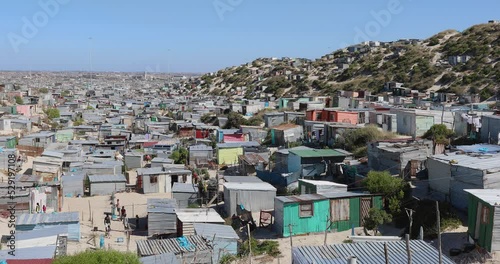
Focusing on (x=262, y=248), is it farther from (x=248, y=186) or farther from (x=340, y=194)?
(x=248, y=186)

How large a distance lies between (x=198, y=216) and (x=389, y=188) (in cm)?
585

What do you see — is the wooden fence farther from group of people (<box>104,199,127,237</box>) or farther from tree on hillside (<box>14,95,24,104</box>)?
tree on hillside (<box>14,95,24,104</box>)

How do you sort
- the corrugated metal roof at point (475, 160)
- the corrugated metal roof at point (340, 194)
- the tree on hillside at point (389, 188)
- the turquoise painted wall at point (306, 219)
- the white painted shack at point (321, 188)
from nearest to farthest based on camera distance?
the corrugated metal roof at point (475, 160) < the turquoise painted wall at point (306, 219) < the tree on hillside at point (389, 188) < the corrugated metal roof at point (340, 194) < the white painted shack at point (321, 188)

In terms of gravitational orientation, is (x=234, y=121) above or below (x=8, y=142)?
above

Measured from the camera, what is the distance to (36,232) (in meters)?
14.1

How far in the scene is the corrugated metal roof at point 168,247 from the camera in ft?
39.1

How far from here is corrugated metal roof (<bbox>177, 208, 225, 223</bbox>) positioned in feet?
50.7

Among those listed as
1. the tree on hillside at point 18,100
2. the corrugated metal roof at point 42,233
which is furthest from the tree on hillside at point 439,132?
the tree on hillside at point 18,100

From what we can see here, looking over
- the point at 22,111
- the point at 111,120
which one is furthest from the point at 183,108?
the point at 22,111

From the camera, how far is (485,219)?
12.3 metres

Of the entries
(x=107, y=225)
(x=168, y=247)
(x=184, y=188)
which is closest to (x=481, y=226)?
(x=168, y=247)

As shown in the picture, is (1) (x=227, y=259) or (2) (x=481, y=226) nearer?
(2) (x=481, y=226)

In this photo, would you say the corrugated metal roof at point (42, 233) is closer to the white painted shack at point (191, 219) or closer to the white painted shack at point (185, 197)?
the white painted shack at point (191, 219)

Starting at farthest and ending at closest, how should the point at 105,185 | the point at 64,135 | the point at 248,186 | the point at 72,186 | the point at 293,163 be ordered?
1. the point at 64,135
2. the point at 105,185
3. the point at 72,186
4. the point at 293,163
5. the point at 248,186
